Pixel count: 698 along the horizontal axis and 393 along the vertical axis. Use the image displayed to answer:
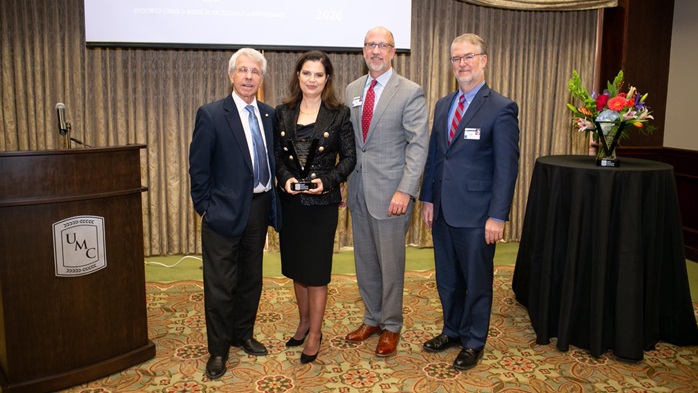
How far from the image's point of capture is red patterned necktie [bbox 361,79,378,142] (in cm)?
309

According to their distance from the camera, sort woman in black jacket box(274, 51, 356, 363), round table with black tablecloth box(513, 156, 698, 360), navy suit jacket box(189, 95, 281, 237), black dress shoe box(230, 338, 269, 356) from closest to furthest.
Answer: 1. navy suit jacket box(189, 95, 281, 237)
2. woman in black jacket box(274, 51, 356, 363)
3. round table with black tablecloth box(513, 156, 698, 360)
4. black dress shoe box(230, 338, 269, 356)

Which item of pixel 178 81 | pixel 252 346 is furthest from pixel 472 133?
pixel 178 81

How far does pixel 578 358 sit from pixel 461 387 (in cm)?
83

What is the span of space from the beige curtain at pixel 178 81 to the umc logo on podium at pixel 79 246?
2459 millimetres

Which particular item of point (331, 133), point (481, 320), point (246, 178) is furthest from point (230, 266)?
point (481, 320)

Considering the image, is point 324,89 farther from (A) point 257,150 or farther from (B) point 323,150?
(A) point 257,150

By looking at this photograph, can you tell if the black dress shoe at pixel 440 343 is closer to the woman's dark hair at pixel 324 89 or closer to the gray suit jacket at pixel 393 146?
the gray suit jacket at pixel 393 146

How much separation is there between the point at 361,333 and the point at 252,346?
2.18 ft

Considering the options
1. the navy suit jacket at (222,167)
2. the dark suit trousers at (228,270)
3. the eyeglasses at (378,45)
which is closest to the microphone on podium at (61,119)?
the navy suit jacket at (222,167)

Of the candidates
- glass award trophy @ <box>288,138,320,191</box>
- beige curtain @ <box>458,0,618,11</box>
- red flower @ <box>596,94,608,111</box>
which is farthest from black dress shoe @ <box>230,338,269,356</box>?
beige curtain @ <box>458,0,618,11</box>

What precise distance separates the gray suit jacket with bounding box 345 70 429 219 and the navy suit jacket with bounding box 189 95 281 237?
26.1 inches

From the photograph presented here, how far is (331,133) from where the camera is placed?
2.92 m

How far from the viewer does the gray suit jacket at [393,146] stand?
9.84 ft

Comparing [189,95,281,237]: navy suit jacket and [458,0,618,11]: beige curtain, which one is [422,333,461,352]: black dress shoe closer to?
[189,95,281,237]: navy suit jacket
